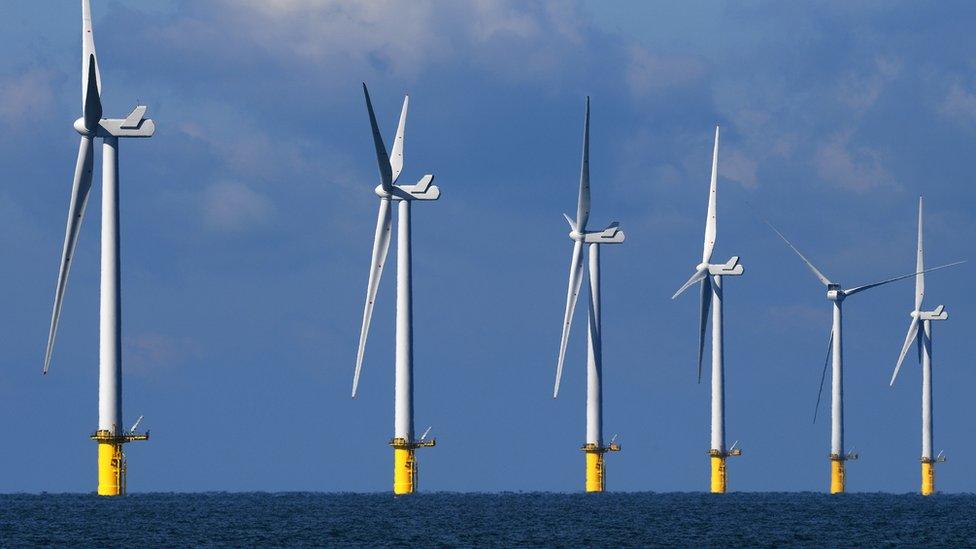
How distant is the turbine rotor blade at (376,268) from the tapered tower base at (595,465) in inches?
1715

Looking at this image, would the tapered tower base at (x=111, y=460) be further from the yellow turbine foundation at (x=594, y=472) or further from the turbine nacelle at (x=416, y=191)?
the yellow turbine foundation at (x=594, y=472)

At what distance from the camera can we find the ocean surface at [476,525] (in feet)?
391

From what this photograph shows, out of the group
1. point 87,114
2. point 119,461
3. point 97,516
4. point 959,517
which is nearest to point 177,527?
point 119,461

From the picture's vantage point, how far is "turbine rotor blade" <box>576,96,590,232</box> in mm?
172500

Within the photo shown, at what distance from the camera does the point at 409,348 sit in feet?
512

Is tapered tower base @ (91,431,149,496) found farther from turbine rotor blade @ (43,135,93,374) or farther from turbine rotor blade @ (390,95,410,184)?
turbine rotor blade @ (390,95,410,184)

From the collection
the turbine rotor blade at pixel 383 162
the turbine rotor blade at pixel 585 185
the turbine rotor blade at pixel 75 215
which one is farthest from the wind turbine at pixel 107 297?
the turbine rotor blade at pixel 585 185

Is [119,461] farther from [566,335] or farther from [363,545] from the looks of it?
[566,335]

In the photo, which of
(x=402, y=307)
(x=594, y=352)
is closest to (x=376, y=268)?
(x=402, y=307)

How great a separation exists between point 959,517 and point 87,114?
283 ft

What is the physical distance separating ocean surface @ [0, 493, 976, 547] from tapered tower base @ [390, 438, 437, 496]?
7.89 ft

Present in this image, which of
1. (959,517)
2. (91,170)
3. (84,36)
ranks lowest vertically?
(959,517)

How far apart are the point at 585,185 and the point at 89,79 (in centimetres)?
6056

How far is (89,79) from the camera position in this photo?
430 ft
